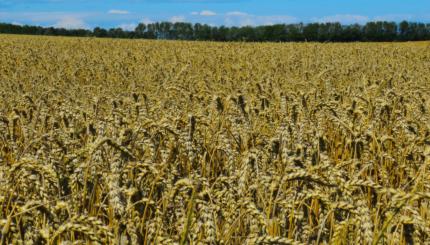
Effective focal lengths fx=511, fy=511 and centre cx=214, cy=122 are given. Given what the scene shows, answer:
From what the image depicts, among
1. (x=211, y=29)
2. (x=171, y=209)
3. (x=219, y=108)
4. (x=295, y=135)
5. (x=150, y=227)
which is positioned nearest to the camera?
(x=150, y=227)

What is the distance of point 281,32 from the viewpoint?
2223 inches

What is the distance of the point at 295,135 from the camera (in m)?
3.63

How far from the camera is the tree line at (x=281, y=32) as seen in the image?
5541 cm

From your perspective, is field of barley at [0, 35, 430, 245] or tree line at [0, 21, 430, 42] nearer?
field of barley at [0, 35, 430, 245]

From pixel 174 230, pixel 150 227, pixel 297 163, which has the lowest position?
pixel 174 230

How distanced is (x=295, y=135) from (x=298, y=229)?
149 cm

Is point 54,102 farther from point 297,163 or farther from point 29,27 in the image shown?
point 29,27

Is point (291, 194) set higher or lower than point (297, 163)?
lower

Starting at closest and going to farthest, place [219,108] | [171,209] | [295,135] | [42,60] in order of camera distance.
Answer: [171,209] < [295,135] < [219,108] < [42,60]

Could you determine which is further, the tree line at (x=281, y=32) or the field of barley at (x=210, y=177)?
the tree line at (x=281, y=32)

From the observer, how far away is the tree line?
5541 centimetres

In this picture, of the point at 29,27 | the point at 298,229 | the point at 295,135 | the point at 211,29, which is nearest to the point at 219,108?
the point at 295,135

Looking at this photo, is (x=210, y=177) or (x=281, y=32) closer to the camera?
(x=210, y=177)

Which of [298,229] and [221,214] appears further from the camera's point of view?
[221,214]
